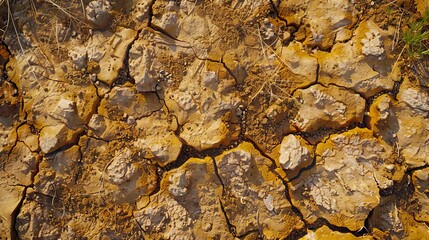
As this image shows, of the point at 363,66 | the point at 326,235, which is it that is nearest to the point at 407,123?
the point at 363,66

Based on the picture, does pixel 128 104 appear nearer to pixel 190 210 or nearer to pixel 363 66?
pixel 190 210

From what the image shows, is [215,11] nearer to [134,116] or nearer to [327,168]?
[134,116]

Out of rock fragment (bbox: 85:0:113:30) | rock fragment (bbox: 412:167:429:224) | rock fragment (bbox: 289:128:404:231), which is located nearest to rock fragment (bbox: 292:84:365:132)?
rock fragment (bbox: 289:128:404:231)

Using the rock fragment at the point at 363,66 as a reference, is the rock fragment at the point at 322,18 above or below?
above

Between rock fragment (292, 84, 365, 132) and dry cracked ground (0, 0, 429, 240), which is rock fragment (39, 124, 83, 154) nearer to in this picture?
dry cracked ground (0, 0, 429, 240)

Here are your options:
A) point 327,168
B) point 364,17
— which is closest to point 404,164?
A: point 327,168

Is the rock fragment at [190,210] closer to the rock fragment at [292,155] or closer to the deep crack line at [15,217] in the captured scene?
the rock fragment at [292,155]

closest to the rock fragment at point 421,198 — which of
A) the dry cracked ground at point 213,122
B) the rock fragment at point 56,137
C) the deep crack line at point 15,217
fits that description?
the dry cracked ground at point 213,122

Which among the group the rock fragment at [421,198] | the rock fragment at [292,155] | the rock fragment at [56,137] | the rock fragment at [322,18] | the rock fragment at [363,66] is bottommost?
the rock fragment at [421,198]

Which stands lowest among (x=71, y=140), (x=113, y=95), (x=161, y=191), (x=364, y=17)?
(x=161, y=191)
